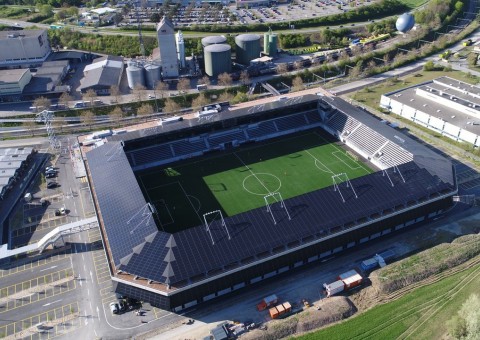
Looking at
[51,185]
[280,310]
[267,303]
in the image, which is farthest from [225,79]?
[280,310]

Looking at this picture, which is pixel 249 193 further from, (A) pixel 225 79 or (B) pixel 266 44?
(B) pixel 266 44

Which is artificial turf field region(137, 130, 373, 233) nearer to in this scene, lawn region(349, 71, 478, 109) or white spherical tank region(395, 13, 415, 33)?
lawn region(349, 71, 478, 109)

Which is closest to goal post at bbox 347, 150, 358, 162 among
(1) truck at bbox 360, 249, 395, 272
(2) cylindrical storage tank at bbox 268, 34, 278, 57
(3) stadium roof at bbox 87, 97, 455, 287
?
(3) stadium roof at bbox 87, 97, 455, 287

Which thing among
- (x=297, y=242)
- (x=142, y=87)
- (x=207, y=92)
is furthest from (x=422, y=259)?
(x=142, y=87)

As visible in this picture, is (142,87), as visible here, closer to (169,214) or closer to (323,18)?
(169,214)

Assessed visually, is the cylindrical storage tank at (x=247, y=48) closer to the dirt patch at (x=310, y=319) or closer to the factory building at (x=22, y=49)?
the factory building at (x=22, y=49)
